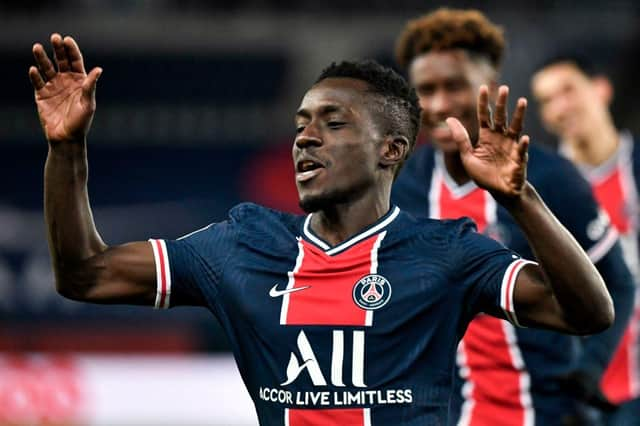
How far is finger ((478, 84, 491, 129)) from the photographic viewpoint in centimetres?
288

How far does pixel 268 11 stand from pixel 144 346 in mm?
4186

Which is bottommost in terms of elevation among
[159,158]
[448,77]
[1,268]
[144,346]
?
[144,346]

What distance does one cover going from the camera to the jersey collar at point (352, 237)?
3.27m

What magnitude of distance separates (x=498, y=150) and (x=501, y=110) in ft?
0.33

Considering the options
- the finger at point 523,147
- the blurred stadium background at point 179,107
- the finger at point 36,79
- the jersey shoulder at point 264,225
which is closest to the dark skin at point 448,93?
the jersey shoulder at point 264,225

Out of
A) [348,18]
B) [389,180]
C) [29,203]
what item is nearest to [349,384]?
[389,180]

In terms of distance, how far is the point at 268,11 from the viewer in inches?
538

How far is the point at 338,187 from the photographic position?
127 inches

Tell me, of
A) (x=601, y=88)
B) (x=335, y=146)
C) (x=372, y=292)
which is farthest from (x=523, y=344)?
(x=601, y=88)

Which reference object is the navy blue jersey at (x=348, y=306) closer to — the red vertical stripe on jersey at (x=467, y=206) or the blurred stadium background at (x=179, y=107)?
the red vertical stripe on jersey at (x=467, y=206)

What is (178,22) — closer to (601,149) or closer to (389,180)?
(601,149)

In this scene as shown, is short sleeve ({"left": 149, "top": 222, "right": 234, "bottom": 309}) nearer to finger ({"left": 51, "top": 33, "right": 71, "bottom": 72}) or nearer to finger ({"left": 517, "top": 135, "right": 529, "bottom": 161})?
finger ({"left": 51, "top": 33, "right": 71, "bottom": 72})

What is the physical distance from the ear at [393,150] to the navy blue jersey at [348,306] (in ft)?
0.65

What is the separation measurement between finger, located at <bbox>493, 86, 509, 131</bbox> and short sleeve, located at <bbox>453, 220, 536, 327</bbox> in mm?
355
